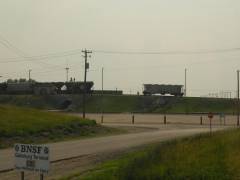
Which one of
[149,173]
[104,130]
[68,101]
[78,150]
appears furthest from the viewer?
[68,101]

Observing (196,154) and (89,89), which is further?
(89,89)

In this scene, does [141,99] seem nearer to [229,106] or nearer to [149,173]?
[229,106]

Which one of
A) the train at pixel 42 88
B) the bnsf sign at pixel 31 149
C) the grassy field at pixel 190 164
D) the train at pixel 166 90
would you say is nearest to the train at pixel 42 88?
the train at pixel 42 88

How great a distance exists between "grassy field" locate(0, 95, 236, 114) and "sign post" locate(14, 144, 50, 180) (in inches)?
4343

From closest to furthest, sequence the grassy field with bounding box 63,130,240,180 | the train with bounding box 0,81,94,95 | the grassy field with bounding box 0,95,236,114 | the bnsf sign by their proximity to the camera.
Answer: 1. the bnsf sign
2. the grassy field with bounding box 63,130,240,180
3. the grassy field with bounding box 0,95,236,114
4. the train with bounding box 0,81,94,95

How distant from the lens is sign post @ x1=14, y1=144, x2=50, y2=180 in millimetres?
11352

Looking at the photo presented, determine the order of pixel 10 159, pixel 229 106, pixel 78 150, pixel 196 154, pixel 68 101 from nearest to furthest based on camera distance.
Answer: pixel 196 154 → pixel 10 159 → pixel 78 150 → pixel 229 106 → pixel 68 101

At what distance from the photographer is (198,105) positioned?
129250mm

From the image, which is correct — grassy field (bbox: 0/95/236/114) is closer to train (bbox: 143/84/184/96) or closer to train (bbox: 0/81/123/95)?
train (bbox: 0/81/123/95)

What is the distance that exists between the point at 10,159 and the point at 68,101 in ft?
361

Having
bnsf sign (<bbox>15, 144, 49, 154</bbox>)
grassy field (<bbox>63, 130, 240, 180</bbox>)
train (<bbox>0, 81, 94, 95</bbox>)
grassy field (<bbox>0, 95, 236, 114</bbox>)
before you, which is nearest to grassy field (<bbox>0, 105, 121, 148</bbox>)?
grassy field (<bbox>63, 130, 240, 180</bbox>)

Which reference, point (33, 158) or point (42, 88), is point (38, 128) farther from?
point (42, 88)

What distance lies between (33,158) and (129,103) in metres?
124

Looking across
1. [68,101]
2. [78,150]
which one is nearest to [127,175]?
[78,150]
